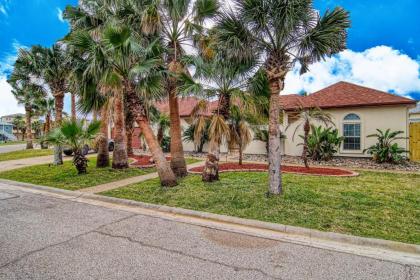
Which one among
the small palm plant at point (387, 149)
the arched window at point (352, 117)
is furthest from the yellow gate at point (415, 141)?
the arched window at point (352, 117)

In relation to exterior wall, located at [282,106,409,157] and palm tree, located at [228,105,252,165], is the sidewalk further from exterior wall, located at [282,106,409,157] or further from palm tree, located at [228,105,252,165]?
exterior wall, located at [282,106,409,157]

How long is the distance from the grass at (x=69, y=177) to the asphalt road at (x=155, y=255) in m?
3.78

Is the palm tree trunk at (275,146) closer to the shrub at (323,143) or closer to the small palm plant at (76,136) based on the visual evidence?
the small palm plant at (76,136)

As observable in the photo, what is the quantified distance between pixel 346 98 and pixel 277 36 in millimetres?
10740

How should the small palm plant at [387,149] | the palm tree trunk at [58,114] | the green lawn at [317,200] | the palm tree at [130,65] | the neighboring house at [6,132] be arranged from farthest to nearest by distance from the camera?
the neighboring house at [6,132] → the palm tree trunk at [58,114] → the small palm plant at [387,149] → the palm tree at [130,65] → the green lawn at [317,200]

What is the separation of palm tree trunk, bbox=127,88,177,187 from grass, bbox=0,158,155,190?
2.57 meters

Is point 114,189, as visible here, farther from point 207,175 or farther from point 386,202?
point 386,202

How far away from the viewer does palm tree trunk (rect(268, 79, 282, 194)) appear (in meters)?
7.01

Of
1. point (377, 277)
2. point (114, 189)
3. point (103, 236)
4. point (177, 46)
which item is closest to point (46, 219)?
point (103, 236)

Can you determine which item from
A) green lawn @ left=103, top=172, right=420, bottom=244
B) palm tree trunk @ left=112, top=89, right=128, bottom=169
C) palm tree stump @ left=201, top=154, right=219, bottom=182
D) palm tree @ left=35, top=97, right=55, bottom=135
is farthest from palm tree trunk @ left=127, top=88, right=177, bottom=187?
palm tree @ left=35, top=97, right=55, bottom=135

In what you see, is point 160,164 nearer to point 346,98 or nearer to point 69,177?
point 69,177

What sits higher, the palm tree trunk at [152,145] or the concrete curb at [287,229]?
the palm tree trunk at [152,145]

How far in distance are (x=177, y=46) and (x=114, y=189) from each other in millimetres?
5619

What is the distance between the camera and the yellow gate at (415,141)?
14.2 m
